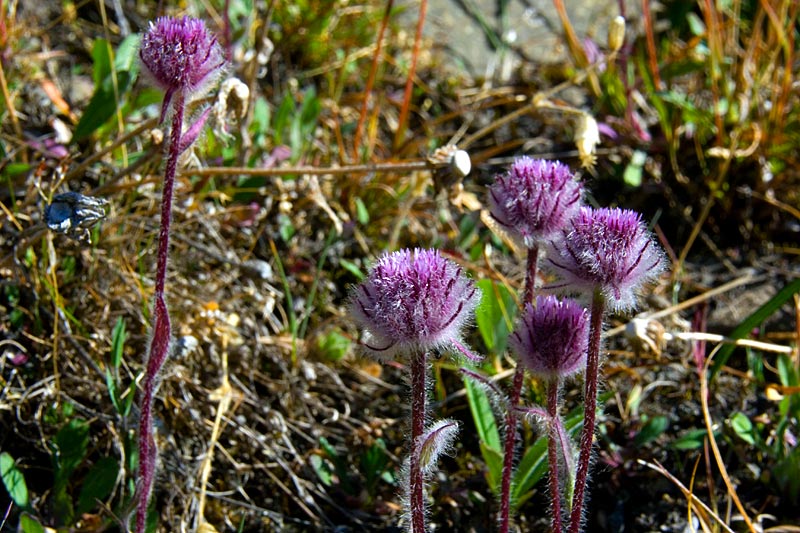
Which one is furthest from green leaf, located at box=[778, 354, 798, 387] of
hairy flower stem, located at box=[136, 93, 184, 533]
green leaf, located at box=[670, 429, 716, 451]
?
hairy flower stem, located at box=[136, 93, 184, 533]

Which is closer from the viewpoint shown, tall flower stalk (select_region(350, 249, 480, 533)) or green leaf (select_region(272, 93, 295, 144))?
tall flower stalk (select_region(350, 249, 480, 533))

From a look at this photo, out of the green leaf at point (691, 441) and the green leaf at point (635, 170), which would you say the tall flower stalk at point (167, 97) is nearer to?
the green leaf at point (691, 441)

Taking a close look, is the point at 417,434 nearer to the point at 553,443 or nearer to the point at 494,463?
the point at 553,443

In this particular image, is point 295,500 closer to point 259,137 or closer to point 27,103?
point 259,137

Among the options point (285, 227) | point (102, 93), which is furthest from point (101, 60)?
point (285, 227)

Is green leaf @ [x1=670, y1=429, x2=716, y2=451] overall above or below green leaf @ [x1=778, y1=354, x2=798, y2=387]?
below

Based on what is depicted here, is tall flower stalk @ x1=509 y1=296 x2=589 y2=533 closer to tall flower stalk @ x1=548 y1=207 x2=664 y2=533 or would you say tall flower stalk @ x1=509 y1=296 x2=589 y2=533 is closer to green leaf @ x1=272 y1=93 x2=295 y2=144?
tall flower stalk @ x1=548 y1=207 x2=664 y2=533
